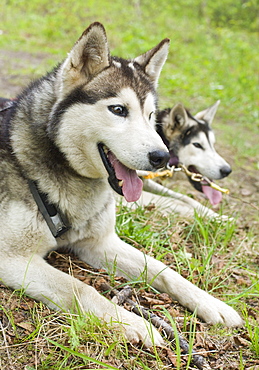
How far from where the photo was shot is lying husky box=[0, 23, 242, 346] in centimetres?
220

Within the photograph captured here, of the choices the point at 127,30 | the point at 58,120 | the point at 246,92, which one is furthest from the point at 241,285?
the point at 127,30

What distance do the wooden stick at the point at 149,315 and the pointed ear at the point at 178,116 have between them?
2811 millimetres

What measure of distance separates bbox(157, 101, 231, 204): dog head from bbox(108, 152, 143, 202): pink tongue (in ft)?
7.59

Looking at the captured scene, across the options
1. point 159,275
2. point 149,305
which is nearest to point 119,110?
point 159,275

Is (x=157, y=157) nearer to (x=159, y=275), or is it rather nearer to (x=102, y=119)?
(x=102, y=119)

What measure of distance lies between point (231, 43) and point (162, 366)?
12509 millimetres

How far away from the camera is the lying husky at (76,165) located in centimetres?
220

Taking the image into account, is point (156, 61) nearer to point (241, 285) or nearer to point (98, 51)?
point (98, 51)

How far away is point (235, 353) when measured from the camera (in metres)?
2.11

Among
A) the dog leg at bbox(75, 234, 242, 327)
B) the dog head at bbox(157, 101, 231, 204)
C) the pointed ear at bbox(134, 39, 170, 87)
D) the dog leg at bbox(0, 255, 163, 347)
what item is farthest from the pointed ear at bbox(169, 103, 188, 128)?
the dog leg at bbox(0, 255, 163, 347)

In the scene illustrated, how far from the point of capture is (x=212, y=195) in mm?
4418

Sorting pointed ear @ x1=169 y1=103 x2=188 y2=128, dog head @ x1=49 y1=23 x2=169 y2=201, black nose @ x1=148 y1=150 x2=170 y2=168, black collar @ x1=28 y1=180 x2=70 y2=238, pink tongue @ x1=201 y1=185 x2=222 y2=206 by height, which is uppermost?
dog head @ x1=49 y1=23 x2=169 y2=201

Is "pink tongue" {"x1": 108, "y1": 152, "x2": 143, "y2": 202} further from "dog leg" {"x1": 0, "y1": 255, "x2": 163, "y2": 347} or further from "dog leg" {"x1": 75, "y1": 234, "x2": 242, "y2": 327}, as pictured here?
"dog leg" {"x1": 0, "y1": 255, "x2": 163, "y2": 347}

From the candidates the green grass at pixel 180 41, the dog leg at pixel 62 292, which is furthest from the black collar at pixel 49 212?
the green grass at pixel 180 41
